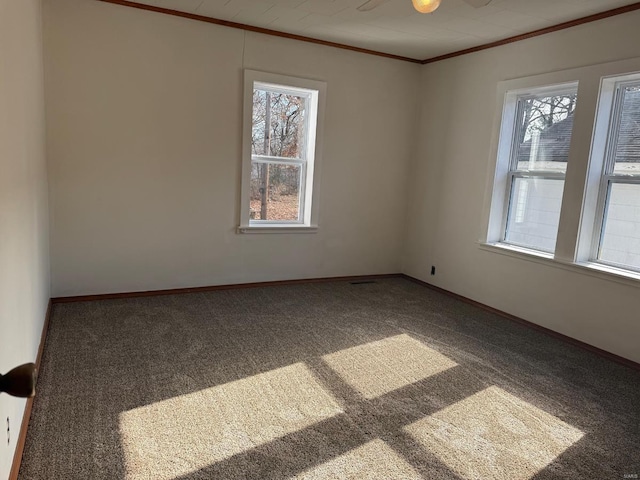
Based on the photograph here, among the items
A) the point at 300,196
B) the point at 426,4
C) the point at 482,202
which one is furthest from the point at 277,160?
the point at 426,4

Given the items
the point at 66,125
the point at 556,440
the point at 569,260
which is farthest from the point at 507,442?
the point at 66,125

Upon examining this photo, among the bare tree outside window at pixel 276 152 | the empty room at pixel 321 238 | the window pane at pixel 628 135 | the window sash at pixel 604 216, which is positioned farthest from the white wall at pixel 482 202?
the bare tree outside window at pixel 276 152

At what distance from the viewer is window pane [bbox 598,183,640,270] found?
3.33 meters

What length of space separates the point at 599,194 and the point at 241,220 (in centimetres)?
314

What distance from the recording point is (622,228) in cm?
342

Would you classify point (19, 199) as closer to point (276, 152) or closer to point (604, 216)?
point (276, 152)

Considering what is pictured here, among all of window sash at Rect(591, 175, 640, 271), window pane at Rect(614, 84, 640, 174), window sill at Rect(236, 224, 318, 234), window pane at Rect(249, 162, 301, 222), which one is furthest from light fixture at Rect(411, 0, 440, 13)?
window sill at Rect(236, 224, 318, 234)

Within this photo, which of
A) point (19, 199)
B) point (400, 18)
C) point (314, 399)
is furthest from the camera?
point (400, 18)

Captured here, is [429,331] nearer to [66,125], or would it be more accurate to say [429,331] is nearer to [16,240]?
[16,240]

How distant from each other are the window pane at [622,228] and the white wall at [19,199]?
152 inches

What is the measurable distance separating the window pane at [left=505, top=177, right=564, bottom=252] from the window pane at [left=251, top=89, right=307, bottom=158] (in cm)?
221

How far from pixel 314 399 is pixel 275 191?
2.66 meters

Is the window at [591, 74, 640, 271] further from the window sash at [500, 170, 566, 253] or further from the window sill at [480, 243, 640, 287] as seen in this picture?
the window sash at [500, 170, 566, 253]

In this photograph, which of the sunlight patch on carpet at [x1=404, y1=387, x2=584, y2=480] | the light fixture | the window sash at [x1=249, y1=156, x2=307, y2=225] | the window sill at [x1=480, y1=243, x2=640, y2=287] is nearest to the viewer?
the sunlight patch on carpet at [x1=404, y1=387, x2=584, y2=480]
